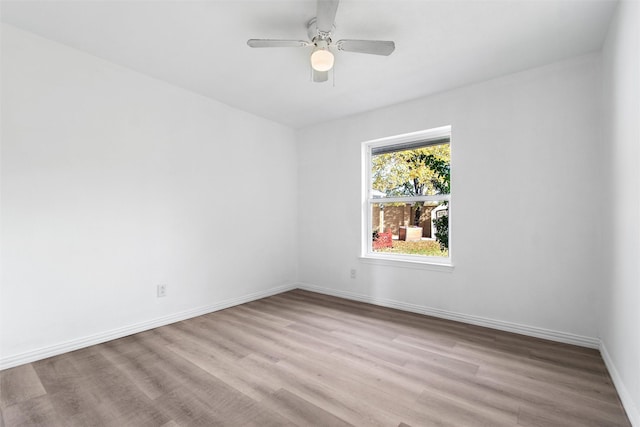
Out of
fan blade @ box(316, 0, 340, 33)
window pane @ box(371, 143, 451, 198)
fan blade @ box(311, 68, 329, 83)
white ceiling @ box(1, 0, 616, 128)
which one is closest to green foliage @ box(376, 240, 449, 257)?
window pane @ box(371, 143, 451, 198)

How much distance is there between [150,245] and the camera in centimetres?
298

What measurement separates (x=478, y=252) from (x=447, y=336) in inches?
35.5

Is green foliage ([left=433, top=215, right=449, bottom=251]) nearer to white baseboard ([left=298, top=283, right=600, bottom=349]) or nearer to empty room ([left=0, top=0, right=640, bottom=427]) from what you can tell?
empty room ([left=0, top=0, right=640, bottom=427])

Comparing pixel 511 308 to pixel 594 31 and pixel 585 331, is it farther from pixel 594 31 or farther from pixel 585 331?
pixel 594 31

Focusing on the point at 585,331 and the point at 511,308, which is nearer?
the point at 585,331

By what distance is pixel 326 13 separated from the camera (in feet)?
5.86

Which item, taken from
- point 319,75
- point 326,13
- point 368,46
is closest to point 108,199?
point 319,75

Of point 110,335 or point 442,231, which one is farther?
point 442,231

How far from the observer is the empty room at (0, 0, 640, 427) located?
1.85 m

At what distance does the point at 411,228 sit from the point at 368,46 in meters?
2.20

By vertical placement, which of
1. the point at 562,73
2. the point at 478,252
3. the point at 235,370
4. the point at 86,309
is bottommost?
the point at 235,370

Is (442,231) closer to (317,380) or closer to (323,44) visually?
(317,380)

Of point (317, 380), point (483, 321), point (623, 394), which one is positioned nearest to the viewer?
point (623, 394)

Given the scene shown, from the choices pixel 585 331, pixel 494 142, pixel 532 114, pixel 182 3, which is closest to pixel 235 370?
pixel 182 3
